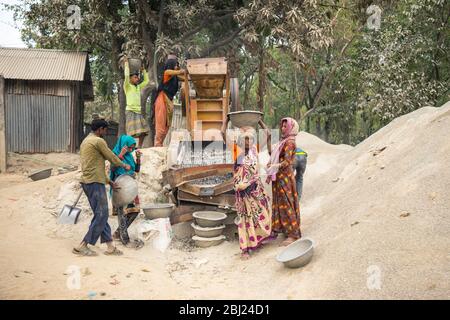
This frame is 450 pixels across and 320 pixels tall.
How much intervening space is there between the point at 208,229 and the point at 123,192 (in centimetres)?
133

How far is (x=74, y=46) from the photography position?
1358 centimetres

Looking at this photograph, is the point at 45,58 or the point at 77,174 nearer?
the point at 77,174

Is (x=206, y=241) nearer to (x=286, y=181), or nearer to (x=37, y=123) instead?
(x=286, y=181)

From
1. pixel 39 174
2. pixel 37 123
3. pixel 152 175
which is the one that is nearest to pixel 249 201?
pixel 152 175

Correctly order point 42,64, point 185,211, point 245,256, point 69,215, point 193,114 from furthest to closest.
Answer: point 42,64, point 193,114, point 69,215, point 185,211, point 245,256

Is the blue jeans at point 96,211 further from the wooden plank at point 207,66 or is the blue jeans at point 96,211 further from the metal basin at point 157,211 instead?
the wooden plank at point 207,66

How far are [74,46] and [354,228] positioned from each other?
11853 mm

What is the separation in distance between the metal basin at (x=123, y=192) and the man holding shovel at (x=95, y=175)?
357 millimetres

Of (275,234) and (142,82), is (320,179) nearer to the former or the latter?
(275,234)

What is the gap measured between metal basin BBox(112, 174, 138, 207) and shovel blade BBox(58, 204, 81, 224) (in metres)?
1.56

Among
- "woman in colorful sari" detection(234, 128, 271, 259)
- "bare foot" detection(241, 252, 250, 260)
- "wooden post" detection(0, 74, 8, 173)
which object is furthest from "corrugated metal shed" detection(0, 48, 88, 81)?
"bare foot" detection(241, 252, 250, 260)

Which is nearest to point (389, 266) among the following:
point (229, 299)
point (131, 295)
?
point (229, 299)

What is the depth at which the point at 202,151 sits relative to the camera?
24.8ft

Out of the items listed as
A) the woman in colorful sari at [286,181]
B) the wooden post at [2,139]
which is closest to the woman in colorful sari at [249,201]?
the woman in colorful sari at [286,181]
